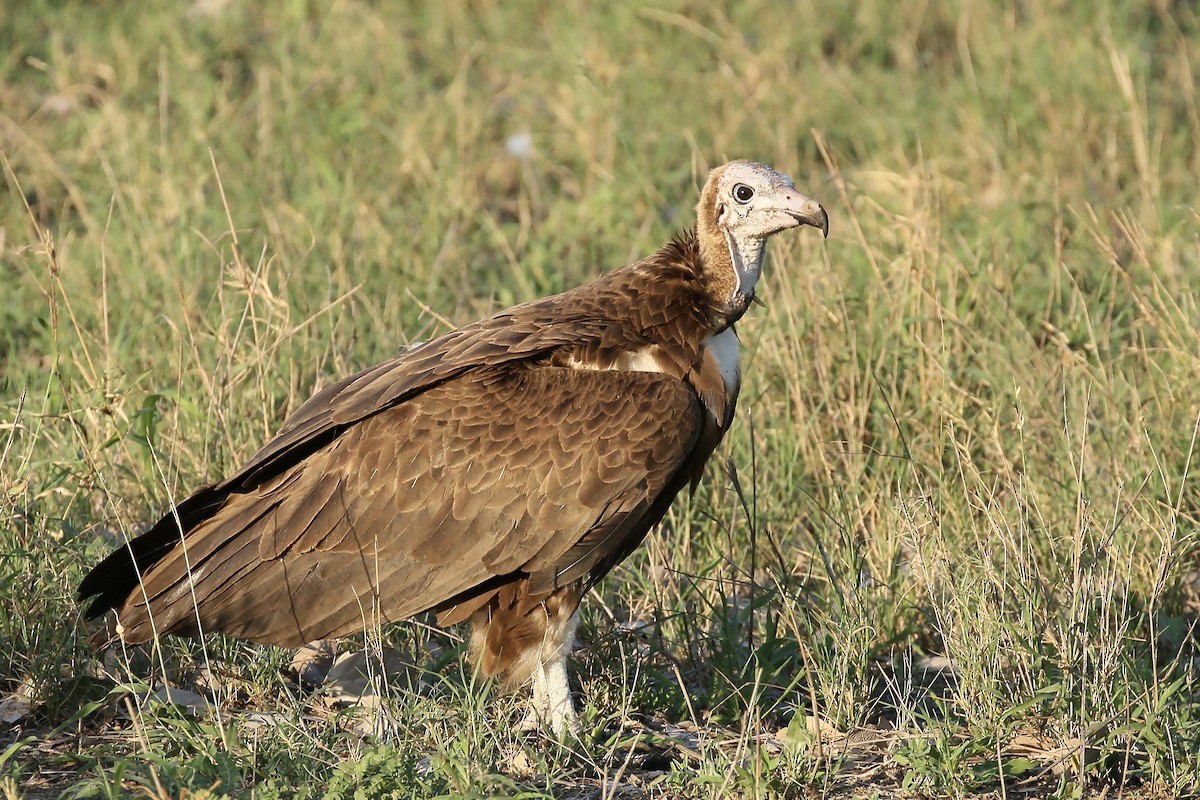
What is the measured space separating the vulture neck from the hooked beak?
0.45ft

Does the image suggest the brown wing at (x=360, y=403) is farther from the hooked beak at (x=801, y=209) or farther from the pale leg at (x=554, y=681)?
the pale leg at (x=554, y=681)

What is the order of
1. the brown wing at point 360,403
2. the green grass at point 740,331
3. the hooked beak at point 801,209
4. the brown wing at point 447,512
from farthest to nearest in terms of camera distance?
the hooked beak at point 801,209 → the brown wing at point 360,403 → the brown wing at point 447,512 → the green grass at point 740,331

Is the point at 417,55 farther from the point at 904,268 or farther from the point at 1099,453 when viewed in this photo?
the point at 1099,453

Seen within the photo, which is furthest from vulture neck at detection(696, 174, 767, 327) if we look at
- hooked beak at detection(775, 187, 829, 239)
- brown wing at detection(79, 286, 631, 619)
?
brown wing at detection(79, 286, 631, 619)

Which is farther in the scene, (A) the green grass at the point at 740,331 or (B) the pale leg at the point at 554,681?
(B) the pale leg at the point at 554,681

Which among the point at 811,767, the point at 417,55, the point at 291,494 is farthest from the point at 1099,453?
the point at 417,55

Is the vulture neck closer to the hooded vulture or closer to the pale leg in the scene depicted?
the hooded vulture

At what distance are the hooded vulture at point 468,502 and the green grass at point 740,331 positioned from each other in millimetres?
221

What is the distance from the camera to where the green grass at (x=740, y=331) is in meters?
3.93

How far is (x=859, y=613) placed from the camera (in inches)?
169

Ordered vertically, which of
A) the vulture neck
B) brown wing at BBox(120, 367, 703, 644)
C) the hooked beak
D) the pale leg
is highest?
the hooked beak

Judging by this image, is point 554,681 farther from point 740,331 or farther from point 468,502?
point 740,331

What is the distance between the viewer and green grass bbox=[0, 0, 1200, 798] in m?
3.93

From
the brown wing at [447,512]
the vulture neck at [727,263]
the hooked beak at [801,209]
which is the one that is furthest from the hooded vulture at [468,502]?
the hooked beak at [801,209]
